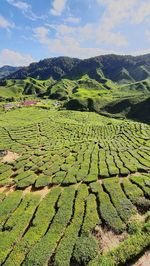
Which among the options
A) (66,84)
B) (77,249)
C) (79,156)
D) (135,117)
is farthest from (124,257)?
(66,84)

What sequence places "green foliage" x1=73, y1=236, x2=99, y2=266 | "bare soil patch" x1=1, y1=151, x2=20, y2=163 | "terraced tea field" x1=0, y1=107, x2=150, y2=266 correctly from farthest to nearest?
1. "bare soil patch" x1=1, y1=151, x2=20, y2=163
2. "terraced tea field" x1=0, y1=107, x2=150, y2=266
3. "green foliage" x1=73, y1=236, x2=99, y2=266

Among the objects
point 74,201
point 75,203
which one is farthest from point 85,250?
point 74,201

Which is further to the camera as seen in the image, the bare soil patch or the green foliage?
the bare soil patch

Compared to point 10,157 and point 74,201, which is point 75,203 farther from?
point 10,157

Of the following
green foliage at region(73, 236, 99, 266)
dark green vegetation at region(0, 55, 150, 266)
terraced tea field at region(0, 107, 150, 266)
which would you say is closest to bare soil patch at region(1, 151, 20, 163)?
terraced tea field at region(0, 107, 150, 266)

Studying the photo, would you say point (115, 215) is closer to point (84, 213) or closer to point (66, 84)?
point (84, 213)

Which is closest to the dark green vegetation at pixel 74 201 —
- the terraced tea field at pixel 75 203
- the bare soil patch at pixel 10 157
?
the terraced tea field at pixel 75 203

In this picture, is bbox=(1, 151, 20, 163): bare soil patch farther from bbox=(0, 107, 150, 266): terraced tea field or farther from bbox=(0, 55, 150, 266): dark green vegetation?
bbox=(0, 55, 150, 266): dark green vegetation

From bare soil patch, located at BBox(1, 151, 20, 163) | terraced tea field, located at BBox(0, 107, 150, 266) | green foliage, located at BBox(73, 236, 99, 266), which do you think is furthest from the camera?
bare soil patch, located at BBox(1, 151, 20, 163)
